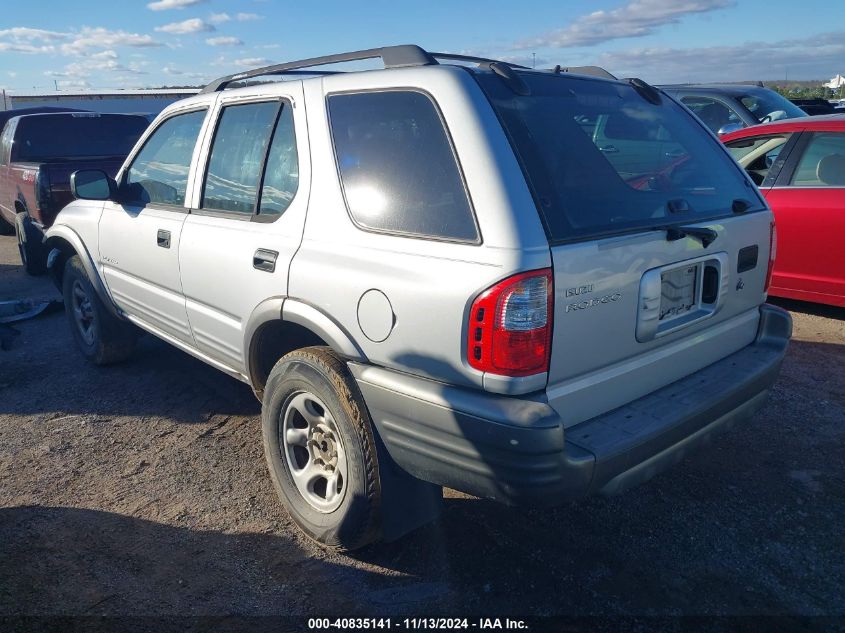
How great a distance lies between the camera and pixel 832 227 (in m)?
5.55

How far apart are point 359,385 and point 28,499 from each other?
2.06 metres

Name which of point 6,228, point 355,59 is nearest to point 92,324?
point 355,59

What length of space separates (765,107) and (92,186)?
8.28 m

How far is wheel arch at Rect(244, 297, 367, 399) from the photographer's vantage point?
2830mm

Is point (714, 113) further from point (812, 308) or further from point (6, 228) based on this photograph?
point (6, 228)

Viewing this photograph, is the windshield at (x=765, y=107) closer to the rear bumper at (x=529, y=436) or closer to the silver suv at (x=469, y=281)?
the silver suv at (x=469, y=281)

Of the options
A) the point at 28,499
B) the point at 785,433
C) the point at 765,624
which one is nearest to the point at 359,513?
the point at 765,624

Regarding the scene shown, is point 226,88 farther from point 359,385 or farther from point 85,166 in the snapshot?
point 85,166

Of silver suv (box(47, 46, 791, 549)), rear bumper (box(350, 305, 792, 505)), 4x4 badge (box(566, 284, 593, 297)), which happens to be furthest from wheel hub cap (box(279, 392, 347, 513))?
4x4 badge (box(566, 284, 593, 297))

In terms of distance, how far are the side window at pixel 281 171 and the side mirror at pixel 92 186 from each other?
1655 millimetres

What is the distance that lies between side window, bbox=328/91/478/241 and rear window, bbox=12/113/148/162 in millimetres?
7387

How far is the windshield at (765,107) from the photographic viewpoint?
30.2ft

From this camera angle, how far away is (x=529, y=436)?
2.30 meters

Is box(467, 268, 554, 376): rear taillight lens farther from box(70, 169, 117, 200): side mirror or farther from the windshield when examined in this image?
the windshield
